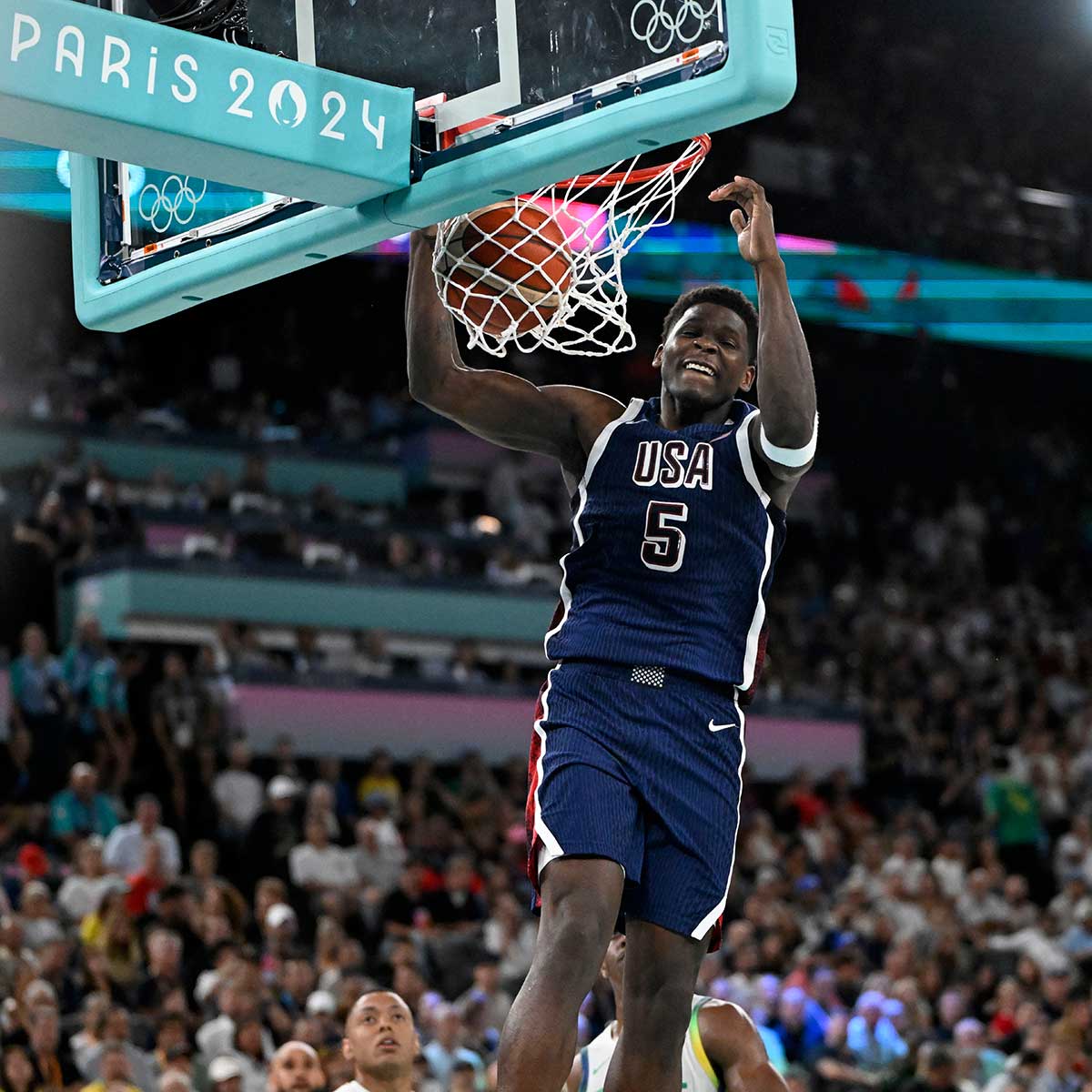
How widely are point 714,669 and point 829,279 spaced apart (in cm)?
1580

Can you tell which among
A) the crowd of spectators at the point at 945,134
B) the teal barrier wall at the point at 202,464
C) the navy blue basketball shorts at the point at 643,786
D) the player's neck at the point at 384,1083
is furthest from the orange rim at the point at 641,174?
the teal barrier wall at the point at 202,464

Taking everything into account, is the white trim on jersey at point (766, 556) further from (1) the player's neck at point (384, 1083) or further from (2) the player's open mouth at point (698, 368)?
(1) the player's neck at point (384, 1083)

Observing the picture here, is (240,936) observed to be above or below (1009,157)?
below

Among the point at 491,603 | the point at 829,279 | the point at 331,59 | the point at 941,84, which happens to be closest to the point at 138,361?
the point at 491,603

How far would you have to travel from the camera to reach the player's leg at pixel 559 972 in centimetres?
379

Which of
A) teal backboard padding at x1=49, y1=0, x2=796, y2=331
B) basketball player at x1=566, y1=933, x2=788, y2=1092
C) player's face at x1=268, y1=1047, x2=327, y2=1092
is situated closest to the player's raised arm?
teal backboard padding at x1=49, y1=0, x2=796, y2=331

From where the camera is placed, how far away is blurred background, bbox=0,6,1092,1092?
469 inches

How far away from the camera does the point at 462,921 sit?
43.2 ft

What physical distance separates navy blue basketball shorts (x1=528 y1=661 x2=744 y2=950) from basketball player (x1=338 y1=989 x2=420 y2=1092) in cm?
245

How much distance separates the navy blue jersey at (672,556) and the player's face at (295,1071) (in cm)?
406

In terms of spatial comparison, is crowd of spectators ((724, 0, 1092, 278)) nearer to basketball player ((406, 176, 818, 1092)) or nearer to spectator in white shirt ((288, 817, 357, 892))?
spectator in white shirt ((288, 817, 357, 892))

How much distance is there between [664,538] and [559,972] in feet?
3.32

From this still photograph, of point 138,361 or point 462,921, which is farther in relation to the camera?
point 138,361

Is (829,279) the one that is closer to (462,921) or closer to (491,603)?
(491,603)
